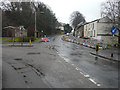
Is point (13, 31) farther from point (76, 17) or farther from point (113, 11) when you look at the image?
point (76, 17)

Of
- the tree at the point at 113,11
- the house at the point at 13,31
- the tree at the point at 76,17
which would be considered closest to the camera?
the tree at the point at 113,11

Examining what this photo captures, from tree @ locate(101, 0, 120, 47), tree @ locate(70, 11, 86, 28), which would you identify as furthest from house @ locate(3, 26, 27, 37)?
tree @ locate(70, 11, 86, 28)

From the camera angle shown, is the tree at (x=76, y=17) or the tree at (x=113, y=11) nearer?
the tree at (x=113, y=11)

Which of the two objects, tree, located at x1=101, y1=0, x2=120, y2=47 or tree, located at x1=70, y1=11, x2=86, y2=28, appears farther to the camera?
tree, located at x1=70, y1=11, x2=86, y2=28

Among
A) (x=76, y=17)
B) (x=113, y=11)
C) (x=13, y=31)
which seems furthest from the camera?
(x=76, y=17)

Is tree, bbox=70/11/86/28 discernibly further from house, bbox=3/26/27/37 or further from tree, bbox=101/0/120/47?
tree, bbox=101/0/120/47

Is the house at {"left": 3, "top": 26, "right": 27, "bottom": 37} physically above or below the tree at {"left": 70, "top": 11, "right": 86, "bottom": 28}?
below

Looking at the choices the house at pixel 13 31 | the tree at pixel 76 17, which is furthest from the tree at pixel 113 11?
the tree at pixel 76 17

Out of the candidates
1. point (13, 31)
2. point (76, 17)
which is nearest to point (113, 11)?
point (13, 31)

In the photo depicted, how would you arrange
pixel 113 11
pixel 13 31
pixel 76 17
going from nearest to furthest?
1. pixel 113 11
2. pixel 13 31
3. pixel 76 17

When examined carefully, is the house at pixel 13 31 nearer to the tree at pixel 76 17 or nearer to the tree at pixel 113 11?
the tree at pixel 113 11

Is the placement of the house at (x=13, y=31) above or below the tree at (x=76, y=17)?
below

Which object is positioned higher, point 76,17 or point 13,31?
point 76,17

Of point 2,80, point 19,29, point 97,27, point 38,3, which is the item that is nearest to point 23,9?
point 19,29
